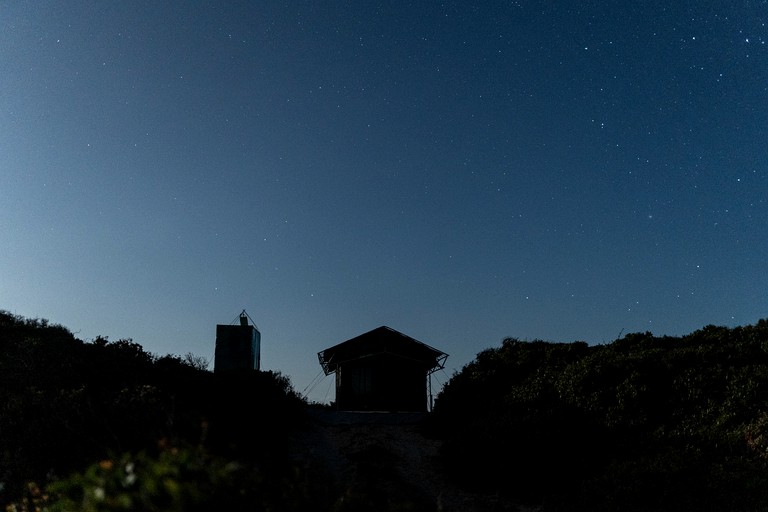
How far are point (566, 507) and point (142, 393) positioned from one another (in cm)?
1064

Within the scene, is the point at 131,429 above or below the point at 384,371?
below

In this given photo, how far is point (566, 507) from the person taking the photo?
13.6 meters

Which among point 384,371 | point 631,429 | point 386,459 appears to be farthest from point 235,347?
point 631,429

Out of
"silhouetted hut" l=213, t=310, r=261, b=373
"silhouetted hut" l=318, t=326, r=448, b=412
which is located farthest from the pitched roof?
"silhouetted hut" l=213, t=310, r=261, b=373

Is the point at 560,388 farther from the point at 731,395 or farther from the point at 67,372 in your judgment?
the point at 67,372

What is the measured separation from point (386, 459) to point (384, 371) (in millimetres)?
14877

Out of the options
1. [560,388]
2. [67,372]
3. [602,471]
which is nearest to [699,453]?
[602,471]

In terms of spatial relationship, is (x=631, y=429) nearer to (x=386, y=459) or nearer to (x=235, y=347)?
(x=386, y=459)

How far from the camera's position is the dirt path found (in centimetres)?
1423

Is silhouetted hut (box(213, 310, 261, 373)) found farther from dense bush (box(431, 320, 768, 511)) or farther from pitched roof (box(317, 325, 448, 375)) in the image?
dense bush (box(431, 320, 768, 511))

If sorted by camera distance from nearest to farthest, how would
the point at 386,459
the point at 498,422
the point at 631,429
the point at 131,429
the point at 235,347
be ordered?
the point at 131,429
the point at 631,429
the point at 386,459
the point at 498,422
the point at 235,347

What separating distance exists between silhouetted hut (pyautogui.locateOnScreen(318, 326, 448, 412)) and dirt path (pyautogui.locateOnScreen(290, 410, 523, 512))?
6.45 m

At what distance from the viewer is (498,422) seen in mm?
18734

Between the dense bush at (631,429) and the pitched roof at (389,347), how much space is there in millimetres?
9653
